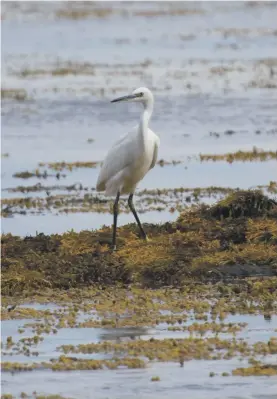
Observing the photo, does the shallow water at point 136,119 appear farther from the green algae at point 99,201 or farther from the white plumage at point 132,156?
the white plumage at point 132,156

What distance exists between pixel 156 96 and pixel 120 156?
20.7 m

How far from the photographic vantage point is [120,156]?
1558 centimetres

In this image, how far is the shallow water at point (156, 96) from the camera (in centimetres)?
2238

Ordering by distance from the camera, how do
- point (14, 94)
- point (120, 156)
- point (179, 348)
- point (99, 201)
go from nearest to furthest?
point (179, 348) < point (120, 156) < point (99, 201) < point (14, 94)

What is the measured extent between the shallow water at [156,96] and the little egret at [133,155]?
1.83 meters

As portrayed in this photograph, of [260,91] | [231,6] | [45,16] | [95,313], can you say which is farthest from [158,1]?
[95,313]

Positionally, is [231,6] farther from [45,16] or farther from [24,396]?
[24,396]

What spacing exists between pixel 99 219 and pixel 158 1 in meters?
85.3

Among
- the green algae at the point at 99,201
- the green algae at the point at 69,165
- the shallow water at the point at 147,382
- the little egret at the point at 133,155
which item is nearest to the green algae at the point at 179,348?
the shallow water at the point at 147,382

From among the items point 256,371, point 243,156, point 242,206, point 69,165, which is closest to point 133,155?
point 242,206

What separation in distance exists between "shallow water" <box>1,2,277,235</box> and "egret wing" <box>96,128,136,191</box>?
188 centimetres

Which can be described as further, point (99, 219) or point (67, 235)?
point (99, 219)

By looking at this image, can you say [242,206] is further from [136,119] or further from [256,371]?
[136,119]

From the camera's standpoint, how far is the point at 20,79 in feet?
142
